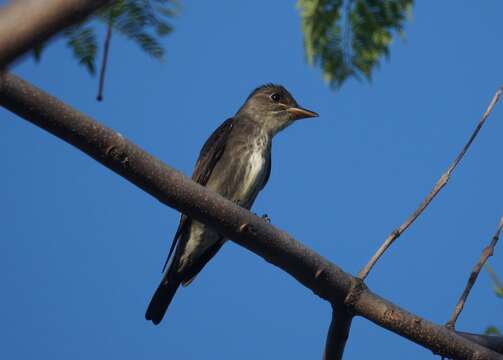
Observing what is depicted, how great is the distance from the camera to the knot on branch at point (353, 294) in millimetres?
3271

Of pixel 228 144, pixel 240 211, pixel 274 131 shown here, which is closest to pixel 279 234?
pixel 240 211

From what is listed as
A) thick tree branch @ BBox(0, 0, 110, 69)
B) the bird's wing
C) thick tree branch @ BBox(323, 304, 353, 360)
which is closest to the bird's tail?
the bird's wing

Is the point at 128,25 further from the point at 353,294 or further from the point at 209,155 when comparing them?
the point at 209,155

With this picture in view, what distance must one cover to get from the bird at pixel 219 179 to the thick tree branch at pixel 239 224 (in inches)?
94.0

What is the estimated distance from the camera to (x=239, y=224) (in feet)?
10.1

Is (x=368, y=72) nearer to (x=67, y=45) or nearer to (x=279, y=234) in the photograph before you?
(x=279, y=234)

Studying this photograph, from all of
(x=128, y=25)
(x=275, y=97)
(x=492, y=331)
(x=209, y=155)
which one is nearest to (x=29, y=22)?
(x=128, y=25)

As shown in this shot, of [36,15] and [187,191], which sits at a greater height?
[187,191]

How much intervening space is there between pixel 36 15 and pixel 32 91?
136 centimetres

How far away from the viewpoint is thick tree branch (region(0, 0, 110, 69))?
1.03 m

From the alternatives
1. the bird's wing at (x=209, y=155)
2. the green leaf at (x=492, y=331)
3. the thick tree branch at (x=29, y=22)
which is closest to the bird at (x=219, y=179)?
the bird's wing at (x=209, y=155)

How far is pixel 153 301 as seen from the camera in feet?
18.2

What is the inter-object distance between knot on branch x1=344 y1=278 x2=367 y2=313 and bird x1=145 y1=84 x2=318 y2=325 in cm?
239

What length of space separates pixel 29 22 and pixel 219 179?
495 centimetres
